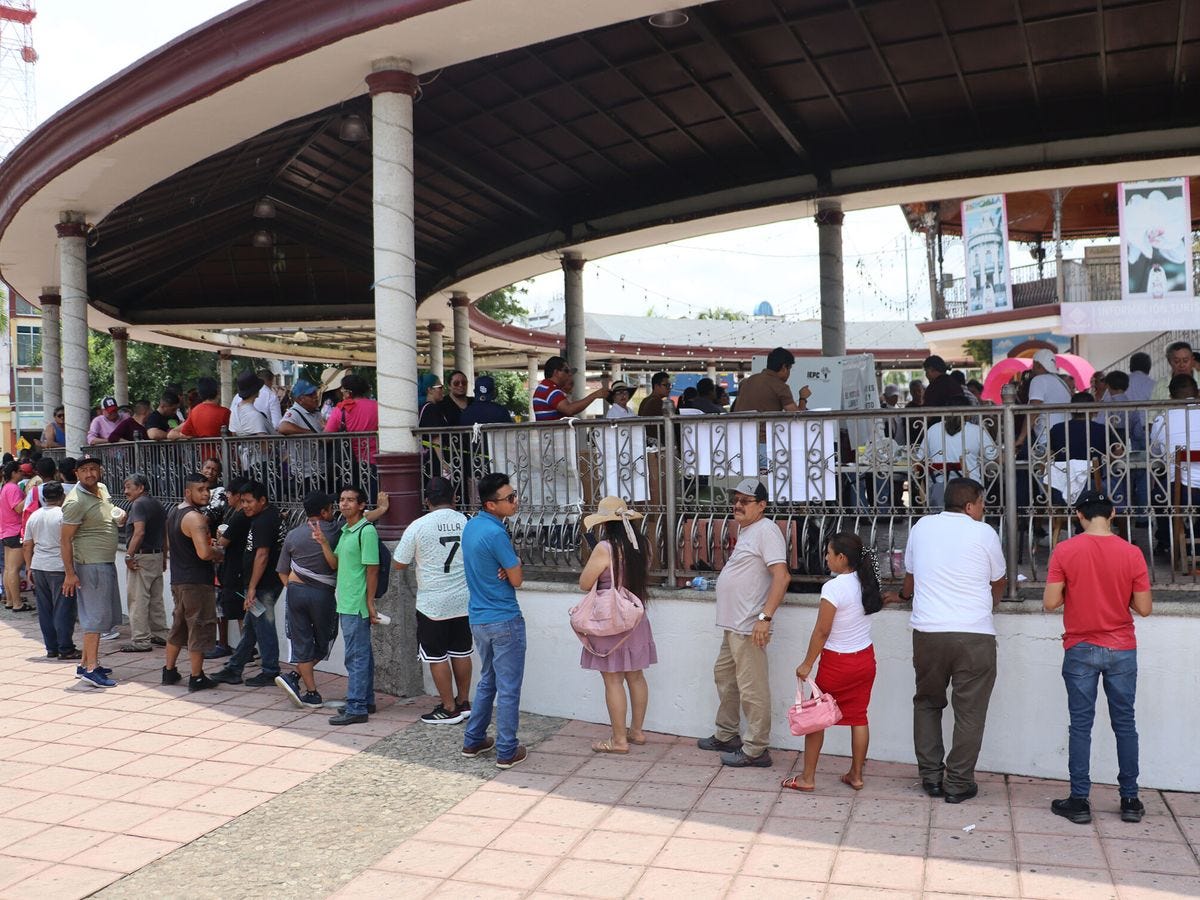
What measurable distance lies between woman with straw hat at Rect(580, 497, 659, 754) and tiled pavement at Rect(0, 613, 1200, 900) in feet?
0.93

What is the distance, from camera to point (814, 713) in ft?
18.9

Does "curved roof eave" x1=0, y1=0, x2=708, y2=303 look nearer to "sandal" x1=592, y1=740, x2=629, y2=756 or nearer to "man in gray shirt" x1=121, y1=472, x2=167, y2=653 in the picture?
"man in gray shirt" x1=121, y1=472, x2=167, y2=653

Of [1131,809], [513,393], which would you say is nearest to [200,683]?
[1131,809]

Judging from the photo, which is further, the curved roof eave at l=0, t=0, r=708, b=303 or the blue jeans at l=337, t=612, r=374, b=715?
the blue jeans at l=337, t=612, r=374, b=715

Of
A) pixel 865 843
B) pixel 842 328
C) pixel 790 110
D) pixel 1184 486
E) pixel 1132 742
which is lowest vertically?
pixel 865 843

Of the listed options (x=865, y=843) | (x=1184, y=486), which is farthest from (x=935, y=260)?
(x=865, y=843)

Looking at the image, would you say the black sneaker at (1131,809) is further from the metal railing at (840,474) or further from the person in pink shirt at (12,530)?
the person in pink shirt at (12,530)

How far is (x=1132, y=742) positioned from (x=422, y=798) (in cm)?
384

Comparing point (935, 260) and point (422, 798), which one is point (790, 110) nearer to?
point (422, 798)

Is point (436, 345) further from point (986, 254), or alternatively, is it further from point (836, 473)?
point (836, 473)

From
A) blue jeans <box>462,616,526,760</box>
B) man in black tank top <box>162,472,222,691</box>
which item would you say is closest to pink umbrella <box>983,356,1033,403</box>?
blue jeans <box>462,616,526,760</box>

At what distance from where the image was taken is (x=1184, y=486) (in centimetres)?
631

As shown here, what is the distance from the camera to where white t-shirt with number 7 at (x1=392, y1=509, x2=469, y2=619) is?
7.13m

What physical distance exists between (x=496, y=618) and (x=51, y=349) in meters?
11.7
